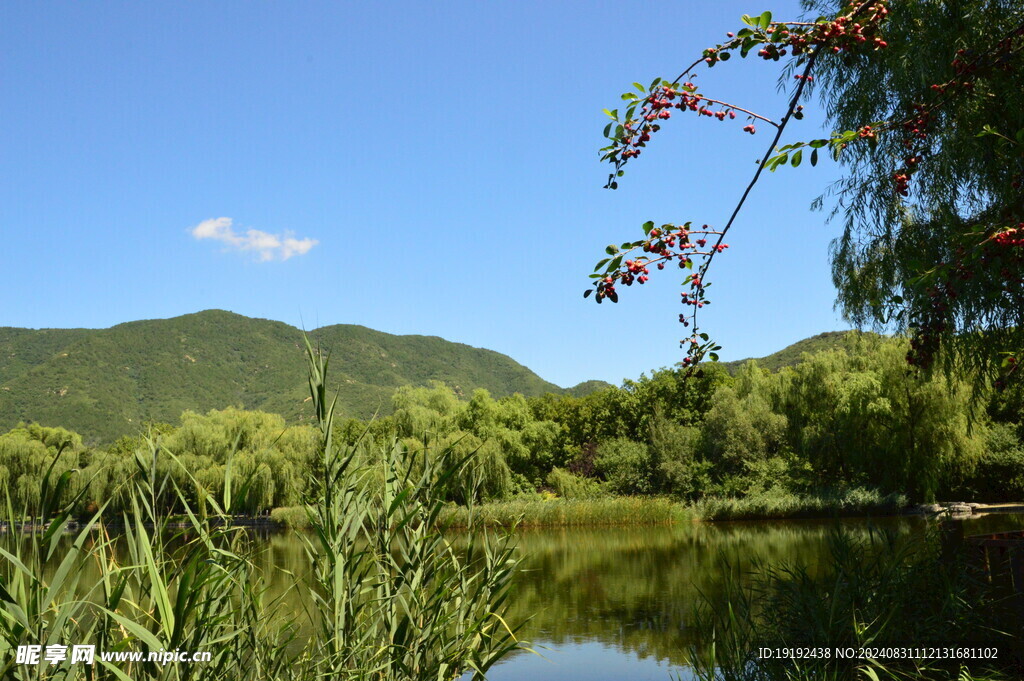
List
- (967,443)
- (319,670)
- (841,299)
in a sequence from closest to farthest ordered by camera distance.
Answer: (319,670), (841,299), (967,443)

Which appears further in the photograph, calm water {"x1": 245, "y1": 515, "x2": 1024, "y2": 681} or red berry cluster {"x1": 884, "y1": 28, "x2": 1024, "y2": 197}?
calm water {"x1": 245, "y1": 515, "x2": 1024, "y2": 681}

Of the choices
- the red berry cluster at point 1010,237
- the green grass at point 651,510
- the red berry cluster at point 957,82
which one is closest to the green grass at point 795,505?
the green grass at point 651,510

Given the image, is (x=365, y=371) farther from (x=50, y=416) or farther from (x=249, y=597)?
(x=249, y=597)

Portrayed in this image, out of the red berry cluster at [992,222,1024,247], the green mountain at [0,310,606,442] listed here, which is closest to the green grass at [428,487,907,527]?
the red berry cluster at [992,222,1024,247]

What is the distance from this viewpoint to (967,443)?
787 inches

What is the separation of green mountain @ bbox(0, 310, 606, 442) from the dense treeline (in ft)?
162

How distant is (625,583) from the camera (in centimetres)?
1224

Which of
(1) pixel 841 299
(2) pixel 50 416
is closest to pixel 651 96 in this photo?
(1) pixel 841 299

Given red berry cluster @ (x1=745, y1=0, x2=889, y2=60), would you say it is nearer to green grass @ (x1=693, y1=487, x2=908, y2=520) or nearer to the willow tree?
the willow tree

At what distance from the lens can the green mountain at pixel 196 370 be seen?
85.9 m

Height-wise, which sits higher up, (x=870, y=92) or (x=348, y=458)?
(x=870, y=92)

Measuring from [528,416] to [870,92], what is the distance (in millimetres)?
27207

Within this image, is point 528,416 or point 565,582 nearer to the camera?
point 565,582

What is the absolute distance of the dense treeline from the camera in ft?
66.9
